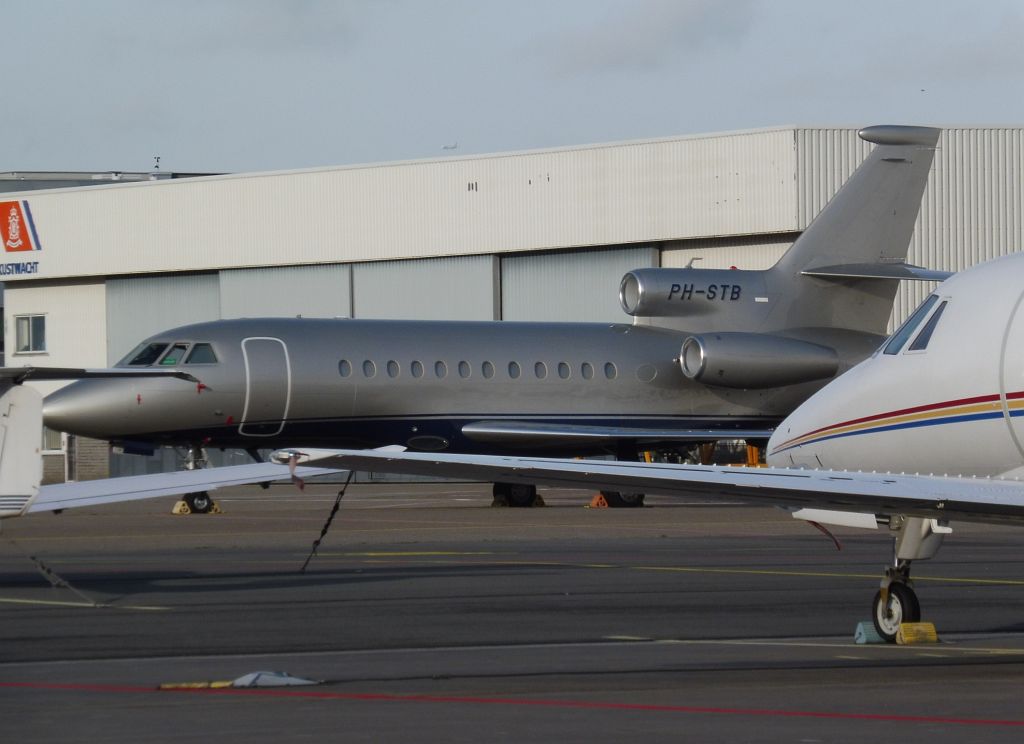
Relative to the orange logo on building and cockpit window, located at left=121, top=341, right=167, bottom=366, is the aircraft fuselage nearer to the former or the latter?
cockpit window, located at left=121, top=341, right=167, bottom=366

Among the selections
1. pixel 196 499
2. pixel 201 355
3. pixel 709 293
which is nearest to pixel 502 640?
pixel 201 355

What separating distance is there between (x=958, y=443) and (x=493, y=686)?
3612mm

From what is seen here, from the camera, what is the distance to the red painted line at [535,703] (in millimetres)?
8281

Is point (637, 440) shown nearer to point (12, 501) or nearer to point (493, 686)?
point (12, 501)

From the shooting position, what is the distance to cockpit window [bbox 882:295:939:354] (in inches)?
462

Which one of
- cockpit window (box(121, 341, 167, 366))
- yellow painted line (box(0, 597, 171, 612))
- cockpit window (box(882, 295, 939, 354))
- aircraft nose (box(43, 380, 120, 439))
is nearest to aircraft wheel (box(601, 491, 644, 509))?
cockpit window (box(121, 341, 167, 366))

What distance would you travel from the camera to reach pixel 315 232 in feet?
173

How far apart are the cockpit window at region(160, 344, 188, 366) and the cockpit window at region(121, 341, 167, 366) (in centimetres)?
18

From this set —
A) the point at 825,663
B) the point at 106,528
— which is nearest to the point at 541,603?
the point at 825,663

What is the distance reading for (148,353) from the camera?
3116cm

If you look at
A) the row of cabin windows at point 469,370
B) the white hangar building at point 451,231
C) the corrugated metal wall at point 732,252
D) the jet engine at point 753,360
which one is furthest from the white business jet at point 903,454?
the corrugated metal wall at point 732,252

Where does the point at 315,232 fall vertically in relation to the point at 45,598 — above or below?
above

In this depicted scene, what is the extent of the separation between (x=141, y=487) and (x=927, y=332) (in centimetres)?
739

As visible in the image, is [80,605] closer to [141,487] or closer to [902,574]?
[141,487]
